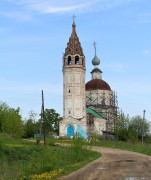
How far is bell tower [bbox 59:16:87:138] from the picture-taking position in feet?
227

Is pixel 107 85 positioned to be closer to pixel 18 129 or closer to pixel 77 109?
pixel 77 109

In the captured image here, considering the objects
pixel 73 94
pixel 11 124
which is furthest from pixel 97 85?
pixel 11 124

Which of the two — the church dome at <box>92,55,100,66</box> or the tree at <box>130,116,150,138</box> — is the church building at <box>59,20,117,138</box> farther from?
the church dome at <box>92,55,100,66</box>

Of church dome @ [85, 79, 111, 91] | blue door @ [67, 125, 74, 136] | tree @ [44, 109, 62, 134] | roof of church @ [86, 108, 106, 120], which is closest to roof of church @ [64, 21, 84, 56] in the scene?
roof of church @ [86, 108, 106, 120]

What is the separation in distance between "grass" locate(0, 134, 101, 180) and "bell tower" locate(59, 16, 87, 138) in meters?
35.5

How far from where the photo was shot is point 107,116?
82062 mm

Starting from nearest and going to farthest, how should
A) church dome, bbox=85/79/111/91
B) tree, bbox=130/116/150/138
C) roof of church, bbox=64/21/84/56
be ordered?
roof of church, bbox=64/21/84/56, tree, bbox=130/116/150/138, church dome, bbox=85/79/111/91

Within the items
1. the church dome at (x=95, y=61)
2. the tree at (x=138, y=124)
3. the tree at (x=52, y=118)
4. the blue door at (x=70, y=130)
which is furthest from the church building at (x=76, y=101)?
the tree at (x=52, y=118)

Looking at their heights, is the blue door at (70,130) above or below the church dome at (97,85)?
below

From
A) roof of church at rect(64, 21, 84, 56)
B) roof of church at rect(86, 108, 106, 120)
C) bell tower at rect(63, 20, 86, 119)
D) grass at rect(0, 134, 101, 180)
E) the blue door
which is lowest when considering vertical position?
grass at rect(0, 134, 101, 180)

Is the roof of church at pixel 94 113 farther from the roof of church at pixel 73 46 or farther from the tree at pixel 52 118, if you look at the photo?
the tree at pixel 52 118

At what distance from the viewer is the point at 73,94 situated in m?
70.3

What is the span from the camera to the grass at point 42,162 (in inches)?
624

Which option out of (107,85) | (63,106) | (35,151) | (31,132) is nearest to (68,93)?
(63,106)
